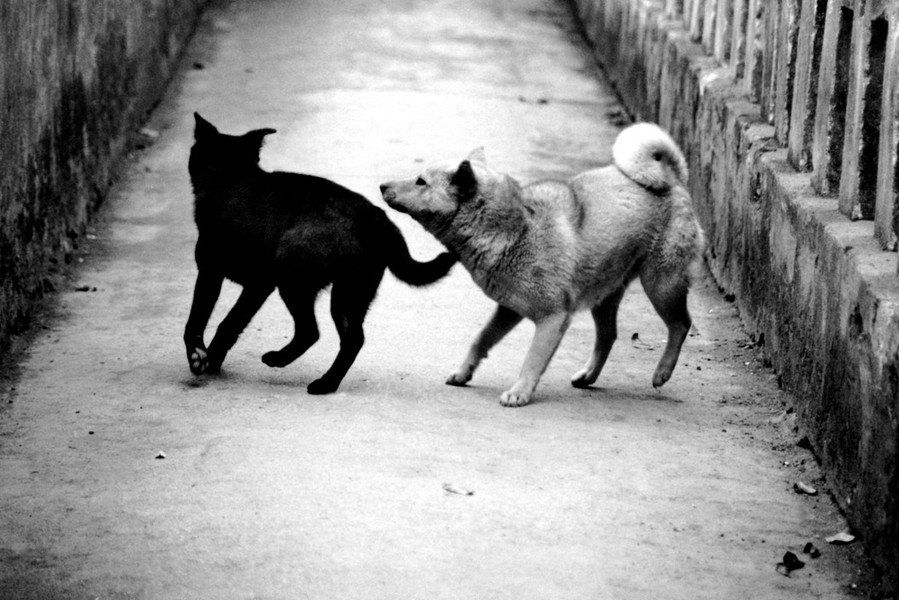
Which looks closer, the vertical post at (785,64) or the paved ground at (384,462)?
the paved ground at (384,462)

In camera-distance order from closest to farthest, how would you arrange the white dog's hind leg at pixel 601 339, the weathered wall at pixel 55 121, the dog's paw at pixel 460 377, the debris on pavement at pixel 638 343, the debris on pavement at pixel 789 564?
the debris on pavement at pixel 789 564 < the dog's paw at pixel 460 377 < the white dog's hind leg at pixel 601 339 < the weathered wall at pixel 55 121 < the debris on pavement at pixel 638 343

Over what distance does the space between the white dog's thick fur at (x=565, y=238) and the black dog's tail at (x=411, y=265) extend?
0.36 feet

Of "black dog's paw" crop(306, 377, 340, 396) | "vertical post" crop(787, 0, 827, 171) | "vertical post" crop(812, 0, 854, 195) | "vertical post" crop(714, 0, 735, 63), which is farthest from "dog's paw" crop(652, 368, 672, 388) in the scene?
"vertical post" crop(714, 0, 735, 63)

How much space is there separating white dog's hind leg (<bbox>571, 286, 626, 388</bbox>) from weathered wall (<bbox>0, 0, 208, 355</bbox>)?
2872 mm

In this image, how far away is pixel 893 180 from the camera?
500 cm

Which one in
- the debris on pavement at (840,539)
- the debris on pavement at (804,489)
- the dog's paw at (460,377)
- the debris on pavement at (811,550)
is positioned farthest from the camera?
the dog's paw at (460,377)

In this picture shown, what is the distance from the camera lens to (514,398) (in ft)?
20.6

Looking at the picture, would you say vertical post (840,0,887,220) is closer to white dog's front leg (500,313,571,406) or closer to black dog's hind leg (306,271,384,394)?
white dog's front leg (500,313,571,406)

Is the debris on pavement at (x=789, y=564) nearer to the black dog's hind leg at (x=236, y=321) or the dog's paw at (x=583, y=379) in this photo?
the dog's paw at (x=583, y=379)

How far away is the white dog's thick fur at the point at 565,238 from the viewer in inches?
249

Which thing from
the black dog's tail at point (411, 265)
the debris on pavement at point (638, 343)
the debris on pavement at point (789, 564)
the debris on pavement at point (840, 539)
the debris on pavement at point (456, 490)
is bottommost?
the debris on pavement at point (638, 343)

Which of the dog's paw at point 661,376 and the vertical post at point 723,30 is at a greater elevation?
the vertical post at point 723,30

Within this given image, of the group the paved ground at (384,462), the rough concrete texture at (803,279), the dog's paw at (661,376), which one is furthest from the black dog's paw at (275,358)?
the rough concrete texture at (803,279)

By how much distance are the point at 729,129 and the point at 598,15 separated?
6.49 meters
